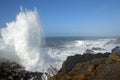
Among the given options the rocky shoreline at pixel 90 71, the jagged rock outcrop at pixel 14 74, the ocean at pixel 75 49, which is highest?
the rocky shoreline at pixel 90 71

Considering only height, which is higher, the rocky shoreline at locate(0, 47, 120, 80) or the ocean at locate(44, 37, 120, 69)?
the rocky shoreline at locate(0, 47, 120, 80)

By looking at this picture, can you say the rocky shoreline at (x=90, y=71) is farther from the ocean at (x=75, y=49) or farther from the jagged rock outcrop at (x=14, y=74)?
the ocean at (x=75, y=49)

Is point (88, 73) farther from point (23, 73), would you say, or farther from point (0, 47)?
point (0, 47)

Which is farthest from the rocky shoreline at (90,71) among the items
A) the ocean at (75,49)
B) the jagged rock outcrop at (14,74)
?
the ocean at (75,49)

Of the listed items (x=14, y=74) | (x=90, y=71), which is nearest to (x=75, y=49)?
(x=14, y=74)

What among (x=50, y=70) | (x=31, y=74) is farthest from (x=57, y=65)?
(x=31, y=74)

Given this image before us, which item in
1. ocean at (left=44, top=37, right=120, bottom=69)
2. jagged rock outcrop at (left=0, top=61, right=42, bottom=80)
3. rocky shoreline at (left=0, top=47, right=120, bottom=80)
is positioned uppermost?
rocky shoreline at (left=0, top=47, right=120, bottom=80)

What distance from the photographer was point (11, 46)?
26203 mm

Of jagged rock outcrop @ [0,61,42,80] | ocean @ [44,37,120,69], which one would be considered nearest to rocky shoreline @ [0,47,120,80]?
jagged rock outcrop @ [0,61,42,80]

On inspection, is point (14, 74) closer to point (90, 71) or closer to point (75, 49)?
point (90, 71)

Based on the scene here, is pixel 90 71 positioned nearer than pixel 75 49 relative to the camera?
Yes

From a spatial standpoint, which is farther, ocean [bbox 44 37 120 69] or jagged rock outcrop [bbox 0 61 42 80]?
ocean [bbox 44 37 120 69]

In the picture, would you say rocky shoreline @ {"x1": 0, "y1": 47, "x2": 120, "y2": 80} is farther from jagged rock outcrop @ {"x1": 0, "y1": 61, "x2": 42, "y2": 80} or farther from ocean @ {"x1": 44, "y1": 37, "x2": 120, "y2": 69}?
ocean @ {"x1": 44, "y1": 37, "x2": 120, "y2": 69}

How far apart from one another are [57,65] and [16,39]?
8997mm
